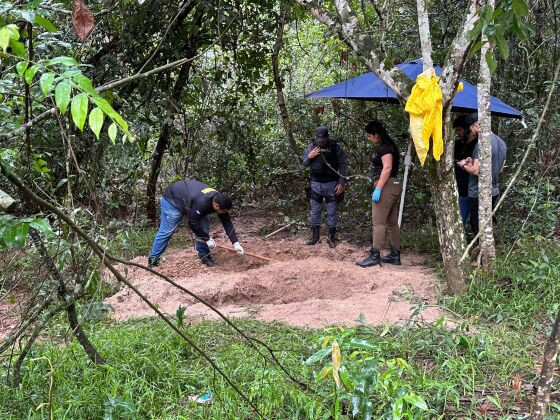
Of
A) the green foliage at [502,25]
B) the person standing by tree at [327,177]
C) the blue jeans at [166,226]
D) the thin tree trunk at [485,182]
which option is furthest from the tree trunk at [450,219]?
the green foliage at [502,25]

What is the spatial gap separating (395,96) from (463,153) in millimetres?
940

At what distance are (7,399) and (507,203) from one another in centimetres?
564

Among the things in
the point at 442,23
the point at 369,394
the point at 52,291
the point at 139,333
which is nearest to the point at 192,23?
the point at 442,23

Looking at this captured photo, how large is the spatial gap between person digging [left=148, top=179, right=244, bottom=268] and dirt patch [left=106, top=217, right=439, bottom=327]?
220mm

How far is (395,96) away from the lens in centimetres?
617

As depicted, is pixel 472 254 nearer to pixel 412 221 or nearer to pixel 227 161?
pixel 412 221

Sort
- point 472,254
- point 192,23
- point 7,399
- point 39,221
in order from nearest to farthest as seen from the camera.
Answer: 1. point 39,221
2. point 7,399
3. point 472,254
4. point 192,23

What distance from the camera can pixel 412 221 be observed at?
837 cm

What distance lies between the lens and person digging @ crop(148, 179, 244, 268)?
257 inches

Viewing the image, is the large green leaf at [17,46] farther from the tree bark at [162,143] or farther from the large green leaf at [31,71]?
the tree bark at [162,143]


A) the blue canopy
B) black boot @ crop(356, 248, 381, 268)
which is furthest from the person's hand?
black boot @ crop(356, 248, 381, 268)

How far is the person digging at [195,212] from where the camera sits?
6523 millimetres

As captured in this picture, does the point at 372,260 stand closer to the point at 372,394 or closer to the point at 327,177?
the point at 327,177

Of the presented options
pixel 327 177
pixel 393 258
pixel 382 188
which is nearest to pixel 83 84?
pixel 382 188
